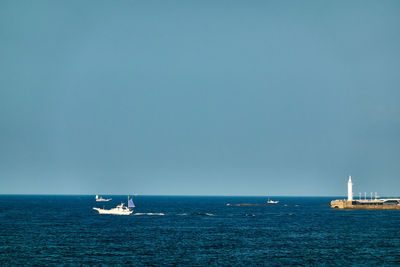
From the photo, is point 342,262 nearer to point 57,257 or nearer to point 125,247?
point 125,247

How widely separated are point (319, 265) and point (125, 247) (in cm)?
3376

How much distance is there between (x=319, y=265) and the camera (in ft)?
236

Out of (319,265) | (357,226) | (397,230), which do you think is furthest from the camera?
(357,226)

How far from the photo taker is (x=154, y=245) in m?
91.2

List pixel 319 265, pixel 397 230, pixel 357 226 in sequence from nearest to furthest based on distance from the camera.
Answer: pixel 319 265
pixel 397 230
pixel 357 226

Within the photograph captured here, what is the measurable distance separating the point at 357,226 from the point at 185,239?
53.5 metres

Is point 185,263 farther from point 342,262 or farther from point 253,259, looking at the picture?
point 342,262

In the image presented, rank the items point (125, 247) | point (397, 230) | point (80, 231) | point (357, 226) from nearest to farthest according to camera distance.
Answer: point (125, 247) → point (80, 231) → point (397, 230) → point (357, 226)

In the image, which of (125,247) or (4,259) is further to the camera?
(125,247)

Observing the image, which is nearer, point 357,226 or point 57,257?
point 57,257

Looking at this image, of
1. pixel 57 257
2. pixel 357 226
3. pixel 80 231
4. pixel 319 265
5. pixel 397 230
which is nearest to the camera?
pixel 319 265

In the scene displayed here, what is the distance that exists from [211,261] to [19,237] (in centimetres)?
4606

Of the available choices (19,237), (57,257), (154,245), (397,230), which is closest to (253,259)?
(154,245)

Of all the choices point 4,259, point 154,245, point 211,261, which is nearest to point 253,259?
point 211,261
